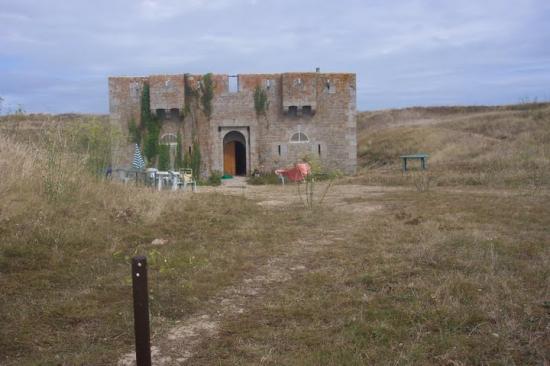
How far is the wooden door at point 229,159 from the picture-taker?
22.8 m

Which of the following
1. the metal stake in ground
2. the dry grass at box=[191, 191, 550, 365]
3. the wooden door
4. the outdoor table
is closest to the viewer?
the metal stake in ground

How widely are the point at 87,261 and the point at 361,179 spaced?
1481 centimetres

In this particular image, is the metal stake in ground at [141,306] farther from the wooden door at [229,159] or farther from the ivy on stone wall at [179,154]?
the wooden door at [229,159]

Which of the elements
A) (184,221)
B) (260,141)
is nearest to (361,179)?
(260,141)

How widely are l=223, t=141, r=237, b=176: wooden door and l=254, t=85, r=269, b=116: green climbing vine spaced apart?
236 centimetres

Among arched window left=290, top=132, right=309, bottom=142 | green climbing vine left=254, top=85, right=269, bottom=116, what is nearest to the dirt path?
arched window left=290, top=132, right=309, bottom=142

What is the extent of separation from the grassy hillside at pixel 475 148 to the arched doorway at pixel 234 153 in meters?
5.80

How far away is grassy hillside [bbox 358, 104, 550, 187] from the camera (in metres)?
16.4

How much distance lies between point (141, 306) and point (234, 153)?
816 inches

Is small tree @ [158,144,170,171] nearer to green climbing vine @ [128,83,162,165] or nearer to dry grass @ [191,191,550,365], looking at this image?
green climbing vine @ [128,83,162,165]

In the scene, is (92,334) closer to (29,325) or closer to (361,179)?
(29,325)

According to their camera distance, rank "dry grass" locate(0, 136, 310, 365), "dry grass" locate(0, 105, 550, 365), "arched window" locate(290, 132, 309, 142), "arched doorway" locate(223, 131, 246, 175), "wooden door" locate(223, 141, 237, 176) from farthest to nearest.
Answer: "wooden door" locate(223, 141, 237, 176) → "arched doorway" locate(223, 131, 246, 175) → "arched window" locate(290, 132, 309, 142) → "dry grass" locate(0, 136, 310, 365) → "dry grass" locate(0, 105, 550, 365)

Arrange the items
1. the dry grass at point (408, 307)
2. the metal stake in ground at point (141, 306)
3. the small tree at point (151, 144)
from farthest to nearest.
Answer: the small tree at point (151, 144)
the dry grass at point (408, 307)
the metal stake in ground at point (141, 306)

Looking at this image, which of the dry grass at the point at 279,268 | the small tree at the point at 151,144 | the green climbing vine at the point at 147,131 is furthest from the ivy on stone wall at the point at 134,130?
the dry grass at the point at 279,268
